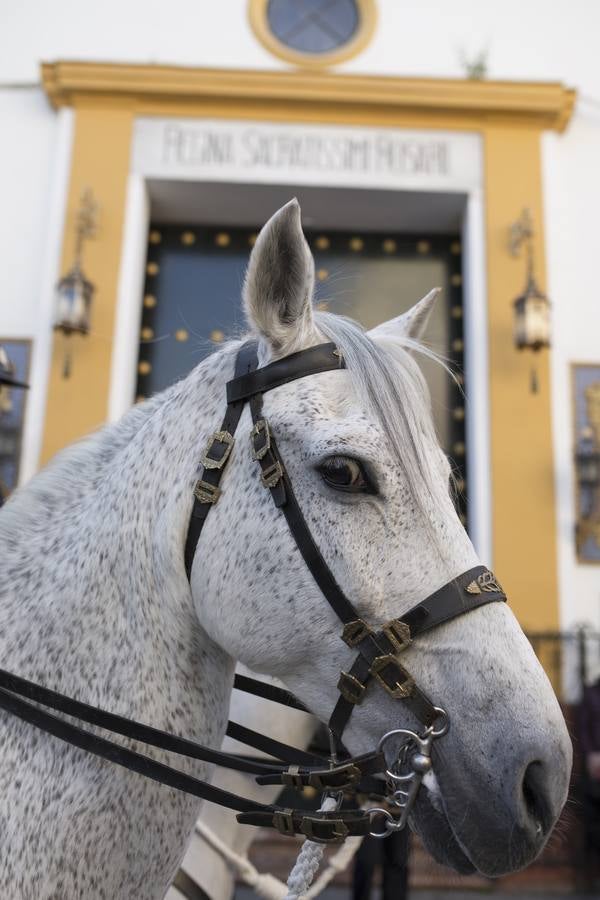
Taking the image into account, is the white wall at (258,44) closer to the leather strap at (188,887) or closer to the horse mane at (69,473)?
the horse mane at (69,473)

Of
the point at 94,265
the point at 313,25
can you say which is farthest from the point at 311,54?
the point at 94,265

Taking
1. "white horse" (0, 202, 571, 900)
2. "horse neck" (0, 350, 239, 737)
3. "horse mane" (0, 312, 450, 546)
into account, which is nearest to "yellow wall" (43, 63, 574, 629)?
"horse mane" (0, 312, 450, 546)

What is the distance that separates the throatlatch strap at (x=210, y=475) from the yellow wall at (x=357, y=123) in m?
4.58

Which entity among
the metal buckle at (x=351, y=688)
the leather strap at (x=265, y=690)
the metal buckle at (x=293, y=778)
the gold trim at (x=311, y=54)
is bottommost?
the metal buckle at (x=293, y=778)

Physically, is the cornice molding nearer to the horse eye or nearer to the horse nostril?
the horse eye

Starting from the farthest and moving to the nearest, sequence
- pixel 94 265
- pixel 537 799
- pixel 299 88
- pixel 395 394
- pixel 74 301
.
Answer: pixel 299 88
pixel 94 265
pixel 74 301
pixel 395 394
pixel 537 799

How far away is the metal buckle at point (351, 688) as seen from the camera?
1.13 m

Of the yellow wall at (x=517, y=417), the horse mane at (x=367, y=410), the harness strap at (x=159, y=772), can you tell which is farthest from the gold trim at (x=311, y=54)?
the harness strap at (x=159, y=772)

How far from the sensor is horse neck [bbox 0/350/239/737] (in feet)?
4.07

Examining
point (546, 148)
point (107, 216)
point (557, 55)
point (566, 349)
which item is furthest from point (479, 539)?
point (557, 55)

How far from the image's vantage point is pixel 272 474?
121 cm

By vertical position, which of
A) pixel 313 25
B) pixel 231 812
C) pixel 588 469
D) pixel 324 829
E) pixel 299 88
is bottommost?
pixel 231 812

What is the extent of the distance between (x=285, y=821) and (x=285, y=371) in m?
0.75

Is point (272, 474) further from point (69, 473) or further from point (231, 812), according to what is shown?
point (231, 812)
